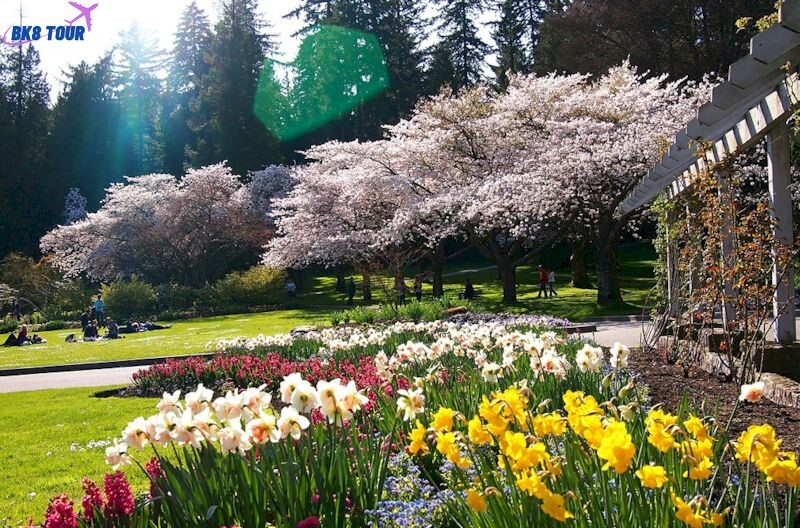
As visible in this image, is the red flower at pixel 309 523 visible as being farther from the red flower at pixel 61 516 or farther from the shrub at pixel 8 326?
the shrub at pixel 8 326

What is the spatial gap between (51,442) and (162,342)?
41.5 feet

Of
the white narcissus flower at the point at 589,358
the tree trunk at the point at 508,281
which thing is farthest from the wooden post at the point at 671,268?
the tree trunk at the point at 508,281

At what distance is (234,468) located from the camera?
277 centimetres

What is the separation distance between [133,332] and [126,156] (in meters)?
33.3

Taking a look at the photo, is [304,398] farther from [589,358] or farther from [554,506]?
[589,358]

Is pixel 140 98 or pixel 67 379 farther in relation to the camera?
pixel 140 98

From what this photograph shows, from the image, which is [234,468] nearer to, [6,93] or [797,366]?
[797,366]

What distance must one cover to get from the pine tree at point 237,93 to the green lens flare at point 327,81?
123 centimetres

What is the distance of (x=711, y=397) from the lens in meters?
5.66

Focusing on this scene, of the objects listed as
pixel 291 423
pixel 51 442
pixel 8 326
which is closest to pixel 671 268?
pixel 51 442

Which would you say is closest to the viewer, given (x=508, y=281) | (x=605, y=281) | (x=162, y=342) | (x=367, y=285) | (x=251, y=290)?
(x=162, y=342)

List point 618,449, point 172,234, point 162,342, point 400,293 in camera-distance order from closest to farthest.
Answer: point 618,449
point 162,342
point 400,293
point 172,234

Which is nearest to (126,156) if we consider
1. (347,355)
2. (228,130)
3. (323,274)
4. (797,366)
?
(228,130)

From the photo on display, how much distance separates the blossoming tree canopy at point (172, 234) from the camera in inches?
1474
